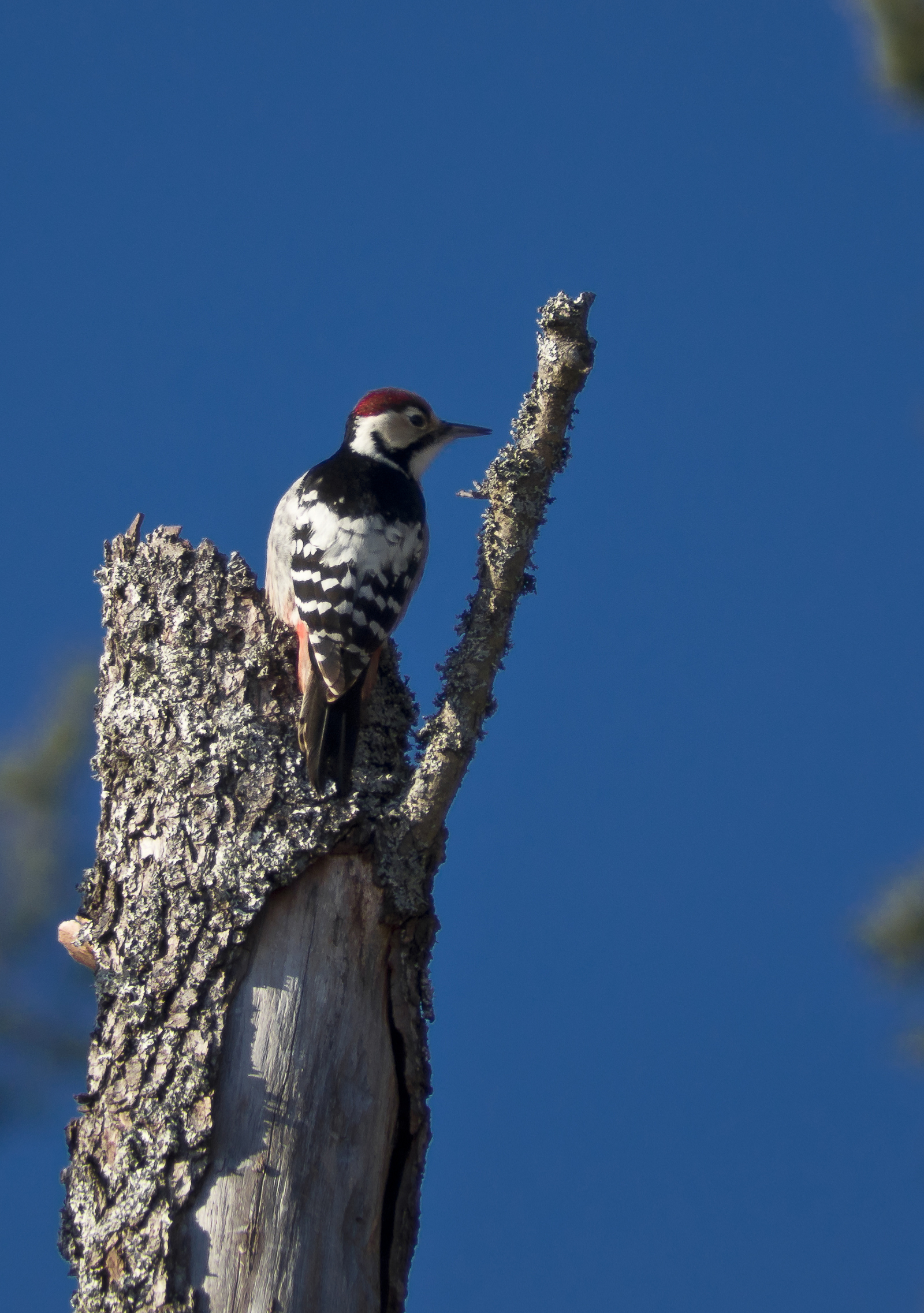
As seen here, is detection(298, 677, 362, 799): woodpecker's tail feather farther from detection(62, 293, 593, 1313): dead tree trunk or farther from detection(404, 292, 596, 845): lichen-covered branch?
detection(404, 292, 596, 845): lichen-covered branch

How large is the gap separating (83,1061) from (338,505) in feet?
10.8

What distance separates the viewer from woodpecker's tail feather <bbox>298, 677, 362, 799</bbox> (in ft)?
10.3

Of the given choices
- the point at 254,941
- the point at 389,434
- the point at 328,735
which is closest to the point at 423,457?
the point at 389,434

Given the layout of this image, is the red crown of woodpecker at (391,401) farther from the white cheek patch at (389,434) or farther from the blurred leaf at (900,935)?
the blurred leaf at (900,935)

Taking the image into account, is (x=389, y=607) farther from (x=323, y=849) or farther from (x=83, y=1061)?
(x=83, y=1061)

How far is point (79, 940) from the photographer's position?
3.04 m

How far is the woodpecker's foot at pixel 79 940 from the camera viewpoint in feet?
9.95

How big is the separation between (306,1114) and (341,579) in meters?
1.43

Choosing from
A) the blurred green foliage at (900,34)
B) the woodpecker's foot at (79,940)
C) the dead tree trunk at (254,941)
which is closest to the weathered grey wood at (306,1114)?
the dead tree trunk at (254,941)

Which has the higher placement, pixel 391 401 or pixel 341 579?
pixel 391 401

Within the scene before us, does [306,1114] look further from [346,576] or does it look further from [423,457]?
[423,457]

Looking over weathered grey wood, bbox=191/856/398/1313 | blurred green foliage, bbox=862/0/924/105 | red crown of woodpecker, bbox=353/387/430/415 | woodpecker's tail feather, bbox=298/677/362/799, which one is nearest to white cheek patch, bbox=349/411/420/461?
red crown of woodpecker, bbox=353/387/430/415

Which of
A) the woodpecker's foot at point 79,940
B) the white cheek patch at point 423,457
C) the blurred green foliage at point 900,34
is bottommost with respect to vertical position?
the woodpecker's foot at point 79,940

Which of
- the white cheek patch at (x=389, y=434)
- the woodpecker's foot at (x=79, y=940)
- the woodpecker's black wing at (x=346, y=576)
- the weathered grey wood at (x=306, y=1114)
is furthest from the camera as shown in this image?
the white cheek patch at (x=389, y=434)
